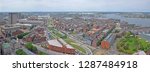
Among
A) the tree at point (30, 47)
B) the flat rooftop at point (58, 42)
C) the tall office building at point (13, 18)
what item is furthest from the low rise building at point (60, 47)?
the tall office building at point (13, 18)

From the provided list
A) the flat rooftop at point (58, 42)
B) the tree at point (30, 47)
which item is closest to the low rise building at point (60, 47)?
the flat rooftop at point (58, 42)

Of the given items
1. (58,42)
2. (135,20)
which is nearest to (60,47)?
(58,42)

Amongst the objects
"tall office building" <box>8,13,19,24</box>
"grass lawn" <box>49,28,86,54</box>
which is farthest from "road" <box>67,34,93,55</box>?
"tall office building" <box>8,13,19,24</box>

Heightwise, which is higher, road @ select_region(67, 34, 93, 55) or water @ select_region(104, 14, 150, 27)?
water @ select_region(104, 14, 150, 27)

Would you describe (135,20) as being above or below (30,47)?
above

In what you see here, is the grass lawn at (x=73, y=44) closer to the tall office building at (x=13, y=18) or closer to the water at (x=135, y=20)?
the water at (x=135, y=20)

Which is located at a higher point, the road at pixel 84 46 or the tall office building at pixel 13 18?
the tall office building at pixel 13 18

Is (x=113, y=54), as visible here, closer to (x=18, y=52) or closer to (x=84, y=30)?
(x=84, y=30)

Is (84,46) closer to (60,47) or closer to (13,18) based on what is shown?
(60,47)

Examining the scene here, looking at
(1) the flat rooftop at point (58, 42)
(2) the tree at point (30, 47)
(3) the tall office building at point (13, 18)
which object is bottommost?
(2) the tree at point (30, 47)

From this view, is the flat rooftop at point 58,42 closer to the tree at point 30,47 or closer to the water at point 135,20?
the tree at point 30,47

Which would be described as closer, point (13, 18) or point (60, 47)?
point (60, 47)

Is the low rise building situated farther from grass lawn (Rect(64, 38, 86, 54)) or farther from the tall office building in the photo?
the tall office building
